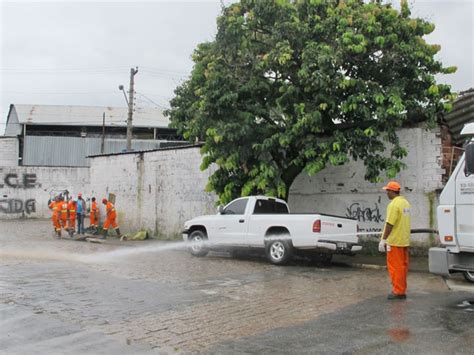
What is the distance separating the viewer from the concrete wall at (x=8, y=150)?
126 feet

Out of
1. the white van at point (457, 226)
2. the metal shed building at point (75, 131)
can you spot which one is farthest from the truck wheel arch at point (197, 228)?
the metal shed building at point (75, 131)

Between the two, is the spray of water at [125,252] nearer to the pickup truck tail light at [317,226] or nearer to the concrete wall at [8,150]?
the pickup truck tail light at [317,226]

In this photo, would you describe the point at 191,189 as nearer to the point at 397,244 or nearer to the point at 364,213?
the point at 364,213

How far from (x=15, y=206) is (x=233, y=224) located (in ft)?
77.2

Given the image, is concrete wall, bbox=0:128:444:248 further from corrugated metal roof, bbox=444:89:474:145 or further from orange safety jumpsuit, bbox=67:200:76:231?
orange safety jumpsuit, bbox=67:200:76:231

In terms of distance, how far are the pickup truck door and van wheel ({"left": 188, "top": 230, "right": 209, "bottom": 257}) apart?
24.8 inches

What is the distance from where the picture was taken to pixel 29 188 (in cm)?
3341

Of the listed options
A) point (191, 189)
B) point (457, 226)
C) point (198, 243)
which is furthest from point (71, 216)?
point (457, 226)

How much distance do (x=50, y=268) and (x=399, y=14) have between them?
10904 millimetres

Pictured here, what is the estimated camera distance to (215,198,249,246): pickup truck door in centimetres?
1391

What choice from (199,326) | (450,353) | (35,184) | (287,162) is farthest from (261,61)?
(35,184)

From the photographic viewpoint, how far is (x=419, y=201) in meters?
14.8

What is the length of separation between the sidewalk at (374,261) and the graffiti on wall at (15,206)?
24089 mm

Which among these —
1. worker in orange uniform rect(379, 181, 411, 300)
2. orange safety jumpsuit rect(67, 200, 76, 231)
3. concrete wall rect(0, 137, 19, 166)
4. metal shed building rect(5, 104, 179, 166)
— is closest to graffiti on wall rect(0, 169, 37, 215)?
concrete wall rect(0, 137, 19, 166)
